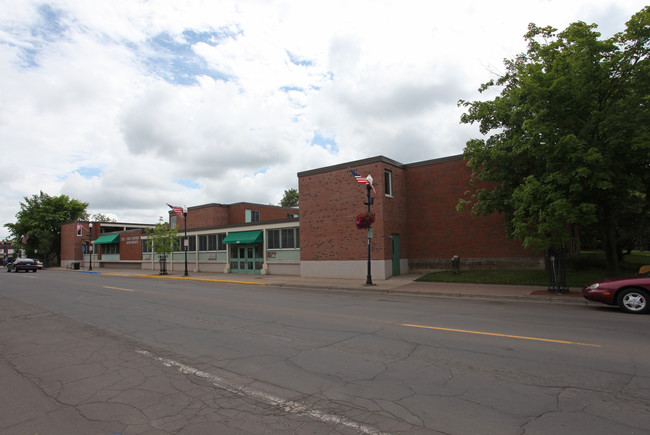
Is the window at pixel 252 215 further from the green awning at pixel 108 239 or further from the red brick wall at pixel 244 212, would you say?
the green awning at pixel 108 239

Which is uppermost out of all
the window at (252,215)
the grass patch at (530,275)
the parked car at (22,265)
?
the window at (252,215)

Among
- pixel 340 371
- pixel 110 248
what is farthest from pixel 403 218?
pixel 110 248

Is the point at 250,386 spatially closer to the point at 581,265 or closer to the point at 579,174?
the point at 579,174

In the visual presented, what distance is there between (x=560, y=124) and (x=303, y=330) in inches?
471

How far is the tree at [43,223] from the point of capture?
58.6 meters

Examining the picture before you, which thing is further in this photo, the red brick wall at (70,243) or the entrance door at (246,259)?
the red brick wall at (70,243)

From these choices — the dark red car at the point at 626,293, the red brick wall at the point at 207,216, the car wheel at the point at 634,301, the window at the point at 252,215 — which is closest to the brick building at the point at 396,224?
the dark red car at the point at 626,293

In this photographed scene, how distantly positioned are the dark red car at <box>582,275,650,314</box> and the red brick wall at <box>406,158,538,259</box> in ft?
29.7

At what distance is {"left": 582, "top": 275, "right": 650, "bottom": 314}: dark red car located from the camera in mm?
10133

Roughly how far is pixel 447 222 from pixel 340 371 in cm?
1812

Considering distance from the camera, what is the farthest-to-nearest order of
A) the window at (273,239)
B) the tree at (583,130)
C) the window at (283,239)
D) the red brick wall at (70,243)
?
the red brick wall at (70,243), the window at (273,239), the window at (283,239), the tree at (583,130)

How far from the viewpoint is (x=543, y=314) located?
397 inches

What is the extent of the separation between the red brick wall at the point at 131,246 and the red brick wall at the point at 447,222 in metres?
32.8

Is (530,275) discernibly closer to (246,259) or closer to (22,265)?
(246,259)
